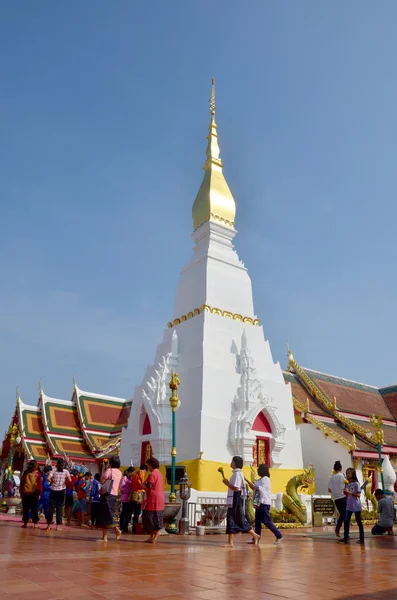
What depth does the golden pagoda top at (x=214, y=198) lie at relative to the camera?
21.2 meters

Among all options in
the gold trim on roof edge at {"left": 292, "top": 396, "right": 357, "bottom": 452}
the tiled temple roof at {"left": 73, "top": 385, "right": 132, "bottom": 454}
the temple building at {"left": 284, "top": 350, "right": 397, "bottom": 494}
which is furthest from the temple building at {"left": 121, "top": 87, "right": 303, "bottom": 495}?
the tiled temple roof at {"left": 73, "top": 385, "right": 132, "bottom": 454}

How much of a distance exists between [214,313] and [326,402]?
8458mm

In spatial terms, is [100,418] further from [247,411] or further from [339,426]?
[247,411]

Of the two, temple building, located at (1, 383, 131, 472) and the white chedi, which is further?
temple building, located at (1, 383, 131, 472)

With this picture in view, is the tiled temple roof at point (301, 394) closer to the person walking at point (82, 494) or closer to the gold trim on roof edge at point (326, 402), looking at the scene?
the gold trim on roof edge at point (326, 402)

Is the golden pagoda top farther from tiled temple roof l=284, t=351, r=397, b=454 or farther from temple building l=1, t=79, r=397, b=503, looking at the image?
tiled temple roof l=284, t=351, r=397, b=454

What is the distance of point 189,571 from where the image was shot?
18.6 feet

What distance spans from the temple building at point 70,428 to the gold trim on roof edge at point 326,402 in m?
8.86

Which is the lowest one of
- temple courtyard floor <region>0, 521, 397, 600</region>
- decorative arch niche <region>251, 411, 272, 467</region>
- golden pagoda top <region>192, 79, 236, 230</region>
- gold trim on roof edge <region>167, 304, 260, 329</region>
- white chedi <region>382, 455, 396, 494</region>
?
temple courtyard floor <region>0, 521, 397, 600</region>

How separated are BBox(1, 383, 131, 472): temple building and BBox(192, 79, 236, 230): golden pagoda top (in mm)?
11015

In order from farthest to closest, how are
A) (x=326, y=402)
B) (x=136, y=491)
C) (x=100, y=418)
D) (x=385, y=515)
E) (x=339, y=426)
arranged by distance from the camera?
(x=100, y=418) < (x=326, y=402) < (x=339, y=426) < (x=385, y=515) < (x=136, y=491)

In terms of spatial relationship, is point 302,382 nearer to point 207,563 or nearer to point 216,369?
point 216,369

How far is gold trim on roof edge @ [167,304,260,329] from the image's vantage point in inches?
725

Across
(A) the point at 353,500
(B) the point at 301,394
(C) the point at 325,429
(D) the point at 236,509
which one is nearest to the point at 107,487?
(D) the point at 236,509
